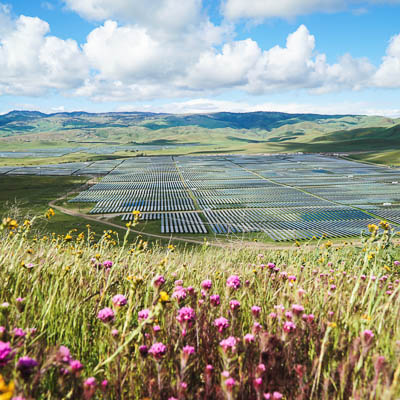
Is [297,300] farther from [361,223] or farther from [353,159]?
[353,159]

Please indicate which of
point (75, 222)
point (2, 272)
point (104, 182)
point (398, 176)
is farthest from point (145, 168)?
point (2, 272)

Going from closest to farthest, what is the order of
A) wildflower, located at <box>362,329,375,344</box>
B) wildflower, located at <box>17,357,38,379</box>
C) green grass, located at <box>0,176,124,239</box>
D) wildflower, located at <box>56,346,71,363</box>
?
wildflower, located at <box>17,357,38,379</box>, wildflower, located at <box>56,346,71,363</box>, wildflower, located at <box>362,329,375,344</box>, green grass, located at <box>0,176,124,239</box>

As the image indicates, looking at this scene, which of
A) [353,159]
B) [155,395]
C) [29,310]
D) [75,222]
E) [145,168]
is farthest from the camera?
[353,159]

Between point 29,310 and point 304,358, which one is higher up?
point 29,310

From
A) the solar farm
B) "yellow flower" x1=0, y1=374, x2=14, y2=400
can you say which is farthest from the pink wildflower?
the solar farm

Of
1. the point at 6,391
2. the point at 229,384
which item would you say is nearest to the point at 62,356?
the point at 6,391

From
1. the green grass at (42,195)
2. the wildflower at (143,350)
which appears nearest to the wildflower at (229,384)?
the wildflower at (143,350)

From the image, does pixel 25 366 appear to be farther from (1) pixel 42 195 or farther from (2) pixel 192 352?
(1) pixel 42 195

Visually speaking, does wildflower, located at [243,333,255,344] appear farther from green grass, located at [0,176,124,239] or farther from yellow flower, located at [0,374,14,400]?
green grass, located at [0,176,124,239]
